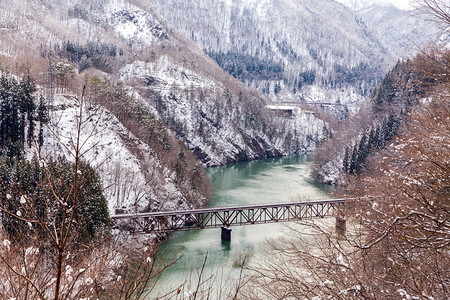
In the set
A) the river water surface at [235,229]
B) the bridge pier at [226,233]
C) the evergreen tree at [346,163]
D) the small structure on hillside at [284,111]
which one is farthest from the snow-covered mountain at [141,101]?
the evergreen tree at [346,163]

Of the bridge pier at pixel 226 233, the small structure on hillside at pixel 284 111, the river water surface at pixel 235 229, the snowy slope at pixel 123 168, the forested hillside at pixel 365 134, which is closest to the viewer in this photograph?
the river water surface at pixel 235 229

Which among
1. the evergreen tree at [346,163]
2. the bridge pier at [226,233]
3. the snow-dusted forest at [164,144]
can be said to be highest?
the snow-dusted forest at [164,144]

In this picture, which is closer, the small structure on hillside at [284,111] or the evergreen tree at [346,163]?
the evergreen tree at [346,163]

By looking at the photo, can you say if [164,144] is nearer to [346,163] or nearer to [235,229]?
[235,229]

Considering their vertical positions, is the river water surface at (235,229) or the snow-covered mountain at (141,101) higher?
the snow-covered mountain at (141,101)

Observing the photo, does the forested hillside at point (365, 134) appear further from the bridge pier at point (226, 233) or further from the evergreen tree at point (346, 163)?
the bridge pier at point (226, 233)

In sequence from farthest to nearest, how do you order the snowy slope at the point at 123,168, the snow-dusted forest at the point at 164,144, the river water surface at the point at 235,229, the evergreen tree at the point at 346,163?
the evergreen tree at the point at 346,163 < the snowy slope at the point at 123,168 < the river water surface at the point at 235,229 < the snow-dusted forest at the point at 164,144

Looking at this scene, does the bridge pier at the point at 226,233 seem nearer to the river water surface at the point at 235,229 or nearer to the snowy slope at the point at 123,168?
the river water surface at the point at 235,229

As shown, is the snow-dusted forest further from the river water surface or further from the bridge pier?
the bridge pier

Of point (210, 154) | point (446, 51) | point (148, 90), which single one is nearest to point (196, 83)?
point (148, 90)
